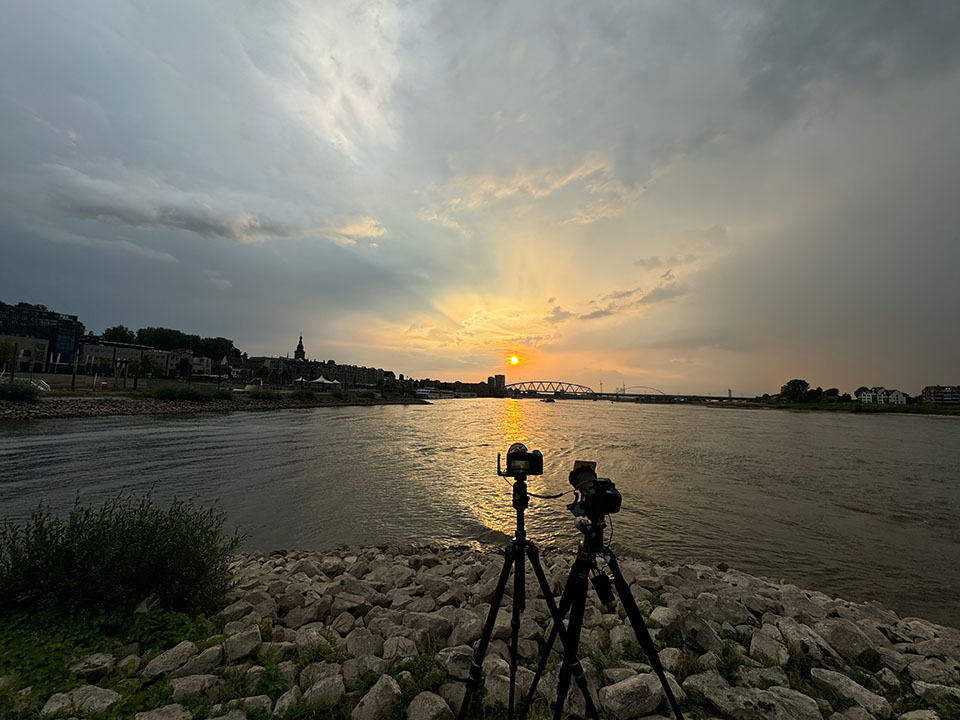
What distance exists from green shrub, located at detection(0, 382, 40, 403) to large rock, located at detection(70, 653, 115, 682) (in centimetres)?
4202

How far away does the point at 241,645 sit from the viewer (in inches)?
144

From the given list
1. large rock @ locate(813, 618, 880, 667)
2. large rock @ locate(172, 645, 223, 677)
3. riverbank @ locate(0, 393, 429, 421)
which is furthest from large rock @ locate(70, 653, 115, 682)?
riverbank @ locate(0, 393, 429, 421)

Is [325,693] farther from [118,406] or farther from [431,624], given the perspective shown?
[118,406]

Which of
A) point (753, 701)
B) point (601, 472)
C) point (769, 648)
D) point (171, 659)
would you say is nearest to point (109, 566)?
point (171, 659)

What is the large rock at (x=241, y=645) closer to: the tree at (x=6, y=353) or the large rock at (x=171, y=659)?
the large rock at (x=171, y=659)

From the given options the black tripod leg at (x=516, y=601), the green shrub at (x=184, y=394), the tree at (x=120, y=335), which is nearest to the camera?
the black tripod leg at (x=516, y=601)

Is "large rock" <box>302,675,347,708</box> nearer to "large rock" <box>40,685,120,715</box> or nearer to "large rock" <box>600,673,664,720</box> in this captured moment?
"large rock" <box>40,685,120,715</box>

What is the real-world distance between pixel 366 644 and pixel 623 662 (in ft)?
7.62

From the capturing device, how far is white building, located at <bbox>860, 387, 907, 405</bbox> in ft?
516

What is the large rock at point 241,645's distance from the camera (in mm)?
3564

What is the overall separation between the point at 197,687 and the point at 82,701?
2.29 ft

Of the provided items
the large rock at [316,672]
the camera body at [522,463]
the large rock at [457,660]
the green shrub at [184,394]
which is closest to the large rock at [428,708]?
the large rock at [457,660]

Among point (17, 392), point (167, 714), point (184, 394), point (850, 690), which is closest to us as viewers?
point (167, 714)

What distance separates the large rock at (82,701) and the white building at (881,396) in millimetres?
Result: 214945
